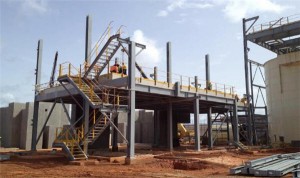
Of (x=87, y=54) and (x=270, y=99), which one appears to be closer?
(x=87, y=54)

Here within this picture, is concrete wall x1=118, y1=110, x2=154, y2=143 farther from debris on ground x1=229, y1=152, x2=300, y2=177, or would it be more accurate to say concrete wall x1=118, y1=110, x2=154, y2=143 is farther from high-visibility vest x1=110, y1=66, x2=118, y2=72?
debris on ground x1=229, y1=152, x2=300, y2=177

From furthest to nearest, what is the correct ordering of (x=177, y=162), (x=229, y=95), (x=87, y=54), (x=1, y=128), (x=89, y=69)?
(x=1, y=128), (x=229, y=95), (x=87, y=54), (x=89, y=69), (x=177, y=162)

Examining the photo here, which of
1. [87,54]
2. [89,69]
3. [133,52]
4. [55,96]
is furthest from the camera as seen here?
[87,54]

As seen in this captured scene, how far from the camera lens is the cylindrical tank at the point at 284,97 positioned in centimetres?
2989

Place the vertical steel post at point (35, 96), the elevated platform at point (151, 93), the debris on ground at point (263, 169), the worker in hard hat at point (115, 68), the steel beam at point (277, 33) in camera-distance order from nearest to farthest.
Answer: the debris on ground at point (263, 169), the elevated platform at point (151, 93), the worker in hard hat at point (115, 68), the vertical steel post at point (35, 96), the steel beam at point (277, 33)

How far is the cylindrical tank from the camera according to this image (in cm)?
2989

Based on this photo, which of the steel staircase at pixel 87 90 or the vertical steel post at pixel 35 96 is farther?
the vertical steel post at pixel 35 96

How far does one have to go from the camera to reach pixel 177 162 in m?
17.9

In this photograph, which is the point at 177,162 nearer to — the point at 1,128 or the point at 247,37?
the point at 247,37

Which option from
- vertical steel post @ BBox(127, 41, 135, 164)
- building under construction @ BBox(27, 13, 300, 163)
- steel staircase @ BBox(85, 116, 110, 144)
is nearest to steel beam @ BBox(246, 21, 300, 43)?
building under construction @ BBox(27, 13, 300, 163)

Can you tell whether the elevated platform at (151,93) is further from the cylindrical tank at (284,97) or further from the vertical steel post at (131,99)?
the cylindrical tank at (284,97)

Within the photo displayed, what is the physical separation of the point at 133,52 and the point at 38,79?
10.2 meters

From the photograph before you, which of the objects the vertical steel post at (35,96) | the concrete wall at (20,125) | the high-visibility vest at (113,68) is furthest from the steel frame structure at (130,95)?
the concrete wall at (20,125)

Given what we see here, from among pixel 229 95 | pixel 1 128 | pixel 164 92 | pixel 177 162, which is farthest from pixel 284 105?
pixel 1 128
